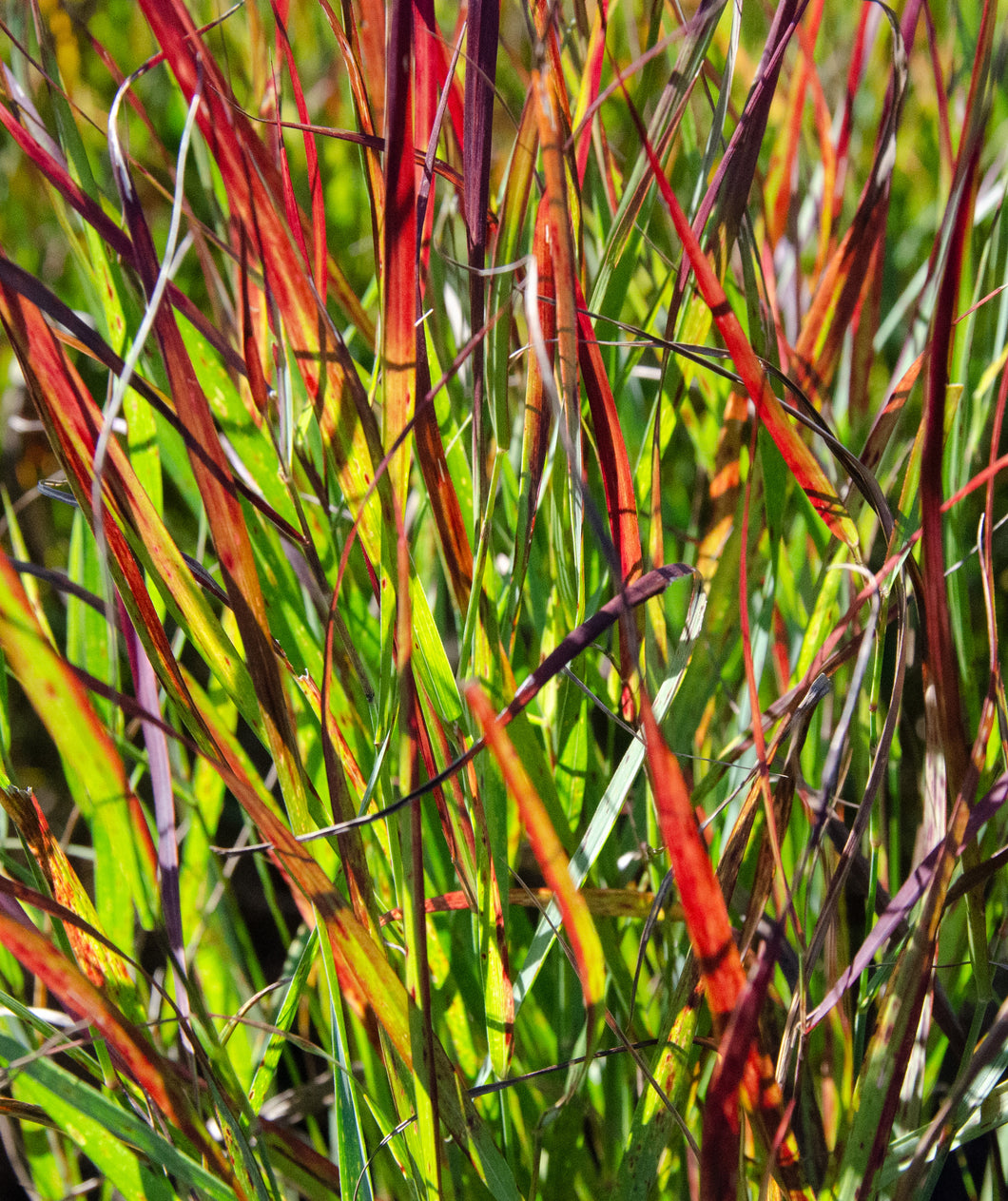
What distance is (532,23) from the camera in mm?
304

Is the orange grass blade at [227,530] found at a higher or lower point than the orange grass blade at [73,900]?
higher

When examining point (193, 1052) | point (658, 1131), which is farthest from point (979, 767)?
point (193, 1052)

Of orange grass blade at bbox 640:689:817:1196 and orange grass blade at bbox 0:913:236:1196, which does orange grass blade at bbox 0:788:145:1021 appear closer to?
orange grass blade at bbox 0:913:236:1196

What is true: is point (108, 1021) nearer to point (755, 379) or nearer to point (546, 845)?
point (546, 845)

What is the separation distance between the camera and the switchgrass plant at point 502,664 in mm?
256

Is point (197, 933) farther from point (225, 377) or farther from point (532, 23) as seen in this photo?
point (532, 23)

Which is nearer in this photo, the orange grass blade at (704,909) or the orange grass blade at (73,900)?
the orange grass blade at (704,909)

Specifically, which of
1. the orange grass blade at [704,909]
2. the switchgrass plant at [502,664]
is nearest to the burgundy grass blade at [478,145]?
the switchgrass plant at [502,664]

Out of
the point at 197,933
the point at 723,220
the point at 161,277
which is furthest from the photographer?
the point at 197,933

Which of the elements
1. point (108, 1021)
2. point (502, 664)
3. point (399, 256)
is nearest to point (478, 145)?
point (399, 256)

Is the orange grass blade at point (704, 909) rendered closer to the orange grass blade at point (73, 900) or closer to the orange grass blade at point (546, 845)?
the orange grass blade at point (546, 845)

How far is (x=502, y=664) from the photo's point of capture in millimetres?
327

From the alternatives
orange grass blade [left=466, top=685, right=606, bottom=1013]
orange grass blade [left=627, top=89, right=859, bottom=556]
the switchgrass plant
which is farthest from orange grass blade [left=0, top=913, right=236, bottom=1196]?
orange grass blade [left=627, top=89, right=859, bottom=556]

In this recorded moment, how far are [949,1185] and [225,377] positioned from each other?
555 mm
